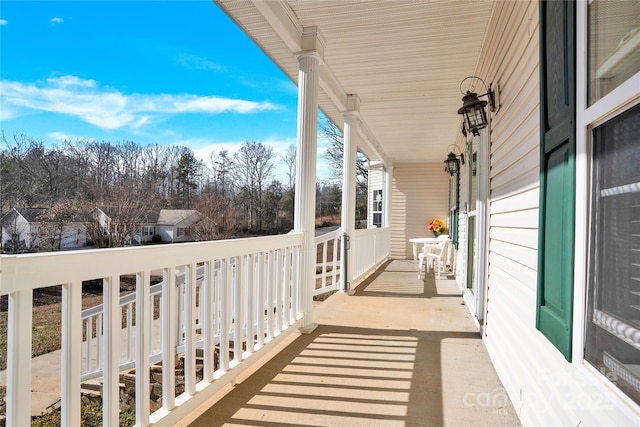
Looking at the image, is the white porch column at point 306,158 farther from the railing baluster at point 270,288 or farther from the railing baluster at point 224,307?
the railing baluster at point 224,307

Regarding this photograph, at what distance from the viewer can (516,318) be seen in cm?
213

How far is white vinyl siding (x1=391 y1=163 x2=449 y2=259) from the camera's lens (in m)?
9.88

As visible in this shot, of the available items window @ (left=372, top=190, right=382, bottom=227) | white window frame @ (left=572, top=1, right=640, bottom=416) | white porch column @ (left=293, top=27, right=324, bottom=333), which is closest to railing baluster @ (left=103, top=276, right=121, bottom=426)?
white window frame @ (left=572, top=1, right=640, bottom=416)

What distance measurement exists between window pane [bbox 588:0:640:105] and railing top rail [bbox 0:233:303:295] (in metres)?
1.73

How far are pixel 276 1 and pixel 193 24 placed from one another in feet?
12.2

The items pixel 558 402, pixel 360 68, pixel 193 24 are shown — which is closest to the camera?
pixel 558 402

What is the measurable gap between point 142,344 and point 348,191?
4055 mm

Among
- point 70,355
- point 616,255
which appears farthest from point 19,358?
point 616,255

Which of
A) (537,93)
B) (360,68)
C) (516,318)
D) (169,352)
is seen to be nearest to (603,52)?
(537,93)

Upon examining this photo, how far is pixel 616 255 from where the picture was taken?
1.03 meters

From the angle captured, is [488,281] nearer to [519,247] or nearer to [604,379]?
[519,247]

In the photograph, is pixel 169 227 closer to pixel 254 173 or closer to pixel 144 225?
pixel 144 225

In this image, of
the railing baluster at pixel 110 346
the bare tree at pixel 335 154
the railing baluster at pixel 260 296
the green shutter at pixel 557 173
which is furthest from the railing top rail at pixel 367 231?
the bare tree at pixel 335 154

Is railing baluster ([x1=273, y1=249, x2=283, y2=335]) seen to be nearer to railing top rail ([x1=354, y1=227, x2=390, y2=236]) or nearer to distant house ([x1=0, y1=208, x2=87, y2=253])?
distant house ([x1=0, y1=208, x2=87, y2=253])
